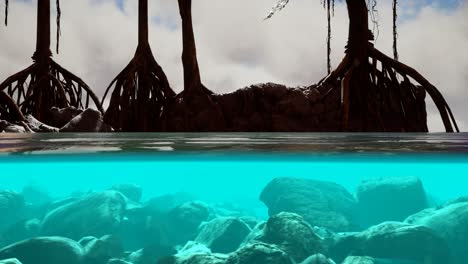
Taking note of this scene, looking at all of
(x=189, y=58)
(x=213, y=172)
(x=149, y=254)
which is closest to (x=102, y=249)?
(x=149, y=254)

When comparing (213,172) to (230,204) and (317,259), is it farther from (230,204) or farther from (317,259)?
(317,259)

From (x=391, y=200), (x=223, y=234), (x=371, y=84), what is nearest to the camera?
(x=223, y=234)

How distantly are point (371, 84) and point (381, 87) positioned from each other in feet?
0.93

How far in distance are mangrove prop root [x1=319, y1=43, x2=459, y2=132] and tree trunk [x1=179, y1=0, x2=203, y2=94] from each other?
2.25 m

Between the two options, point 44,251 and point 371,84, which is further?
point 371,84

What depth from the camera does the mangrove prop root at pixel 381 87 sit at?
10.9 metres

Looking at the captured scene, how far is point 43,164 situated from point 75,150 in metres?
0.58

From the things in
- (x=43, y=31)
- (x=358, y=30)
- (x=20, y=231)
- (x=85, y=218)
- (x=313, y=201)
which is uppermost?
(x=43, y=31)

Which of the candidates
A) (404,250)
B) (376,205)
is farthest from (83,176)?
(404,250)

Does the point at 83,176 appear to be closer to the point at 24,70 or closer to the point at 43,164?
the point at 43,164

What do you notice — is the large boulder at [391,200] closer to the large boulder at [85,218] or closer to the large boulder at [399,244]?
the large boulder at [399,244]

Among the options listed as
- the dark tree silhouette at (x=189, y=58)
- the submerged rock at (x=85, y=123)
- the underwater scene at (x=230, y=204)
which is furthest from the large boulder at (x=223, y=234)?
the dark tree silhouette at (x=189, y=58)

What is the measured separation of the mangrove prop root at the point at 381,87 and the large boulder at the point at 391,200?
6.28 metres

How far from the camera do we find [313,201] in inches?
167
